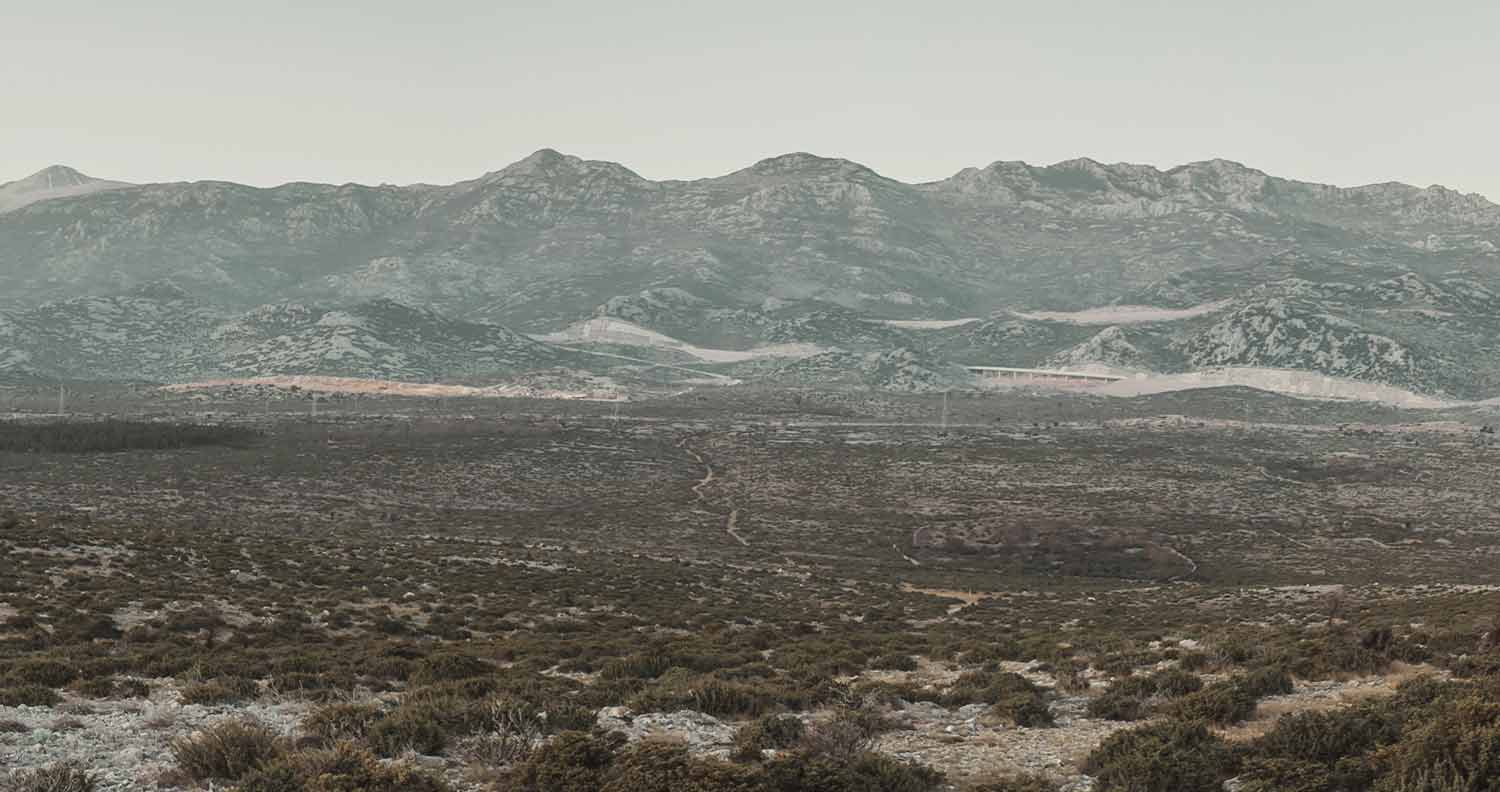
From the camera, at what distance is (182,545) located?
5212cm

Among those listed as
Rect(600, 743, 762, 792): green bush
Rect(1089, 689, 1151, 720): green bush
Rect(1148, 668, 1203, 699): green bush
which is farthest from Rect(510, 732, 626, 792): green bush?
Rect(1148, 668, 1203, 699): green bush

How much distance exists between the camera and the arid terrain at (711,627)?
56.1 ft

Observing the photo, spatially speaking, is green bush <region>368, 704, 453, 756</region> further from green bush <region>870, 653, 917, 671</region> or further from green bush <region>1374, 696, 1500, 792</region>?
green bush <region>870, 653, 917, 671</region>

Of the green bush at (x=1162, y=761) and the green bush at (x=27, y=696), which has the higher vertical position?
the green bush at (x=1162, y=761)

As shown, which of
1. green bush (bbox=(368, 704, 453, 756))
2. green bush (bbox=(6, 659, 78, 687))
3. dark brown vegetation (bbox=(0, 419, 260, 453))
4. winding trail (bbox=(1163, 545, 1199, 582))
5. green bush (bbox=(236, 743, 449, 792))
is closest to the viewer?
green bush (bbox=(236, 743, 449, 792))

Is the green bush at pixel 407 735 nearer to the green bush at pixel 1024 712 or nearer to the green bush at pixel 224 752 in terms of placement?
the green bush at pixel 224 752

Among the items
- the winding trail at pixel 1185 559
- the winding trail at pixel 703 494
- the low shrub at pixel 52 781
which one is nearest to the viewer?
the low shrub at pixel 52 781

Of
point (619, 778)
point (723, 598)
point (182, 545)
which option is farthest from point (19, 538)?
point (619, 778)

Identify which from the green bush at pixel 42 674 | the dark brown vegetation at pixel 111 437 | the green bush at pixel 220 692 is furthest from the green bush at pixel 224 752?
the dark brown vegetation at pixel 111 437

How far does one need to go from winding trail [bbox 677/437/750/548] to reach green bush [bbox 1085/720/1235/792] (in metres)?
70.5

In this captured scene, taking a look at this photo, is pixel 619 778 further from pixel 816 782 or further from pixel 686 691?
pixel 686 691

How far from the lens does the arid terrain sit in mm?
17109

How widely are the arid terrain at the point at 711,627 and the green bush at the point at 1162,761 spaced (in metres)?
0.06

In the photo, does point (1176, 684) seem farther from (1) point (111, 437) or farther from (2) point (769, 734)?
(1) point (111, 437)
